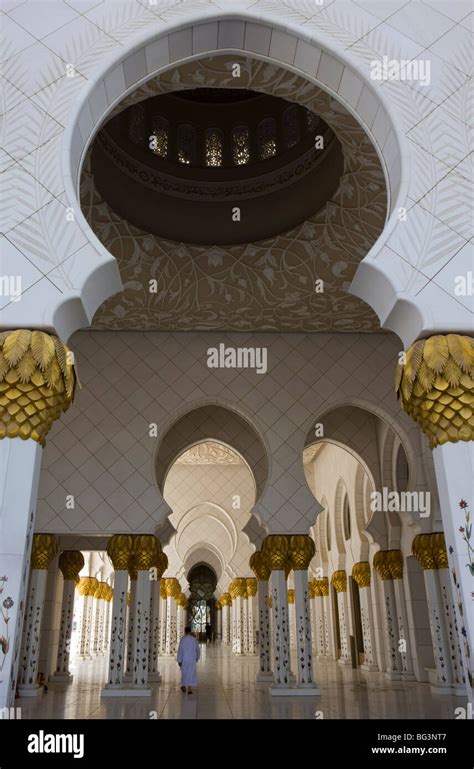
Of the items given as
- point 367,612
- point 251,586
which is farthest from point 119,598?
point 251,586

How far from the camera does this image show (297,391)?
7844 millimetres

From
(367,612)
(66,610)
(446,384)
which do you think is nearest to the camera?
(446,384)

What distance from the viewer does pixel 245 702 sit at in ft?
20.0

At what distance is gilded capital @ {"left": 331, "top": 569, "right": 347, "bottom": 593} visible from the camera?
11836mm

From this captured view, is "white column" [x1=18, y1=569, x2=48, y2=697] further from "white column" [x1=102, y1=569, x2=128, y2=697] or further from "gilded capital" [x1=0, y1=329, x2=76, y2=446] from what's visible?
"gilded capital" [x1=0, y1=329, x2=76, y2=446]

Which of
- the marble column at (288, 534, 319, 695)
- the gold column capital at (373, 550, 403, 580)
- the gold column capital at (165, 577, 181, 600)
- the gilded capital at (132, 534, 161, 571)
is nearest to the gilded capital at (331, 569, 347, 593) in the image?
the gold column capital at (373, 550, 403, 580)

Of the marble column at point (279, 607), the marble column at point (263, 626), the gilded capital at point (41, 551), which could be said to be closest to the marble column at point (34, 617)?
the gilded capital at point (41, 551)

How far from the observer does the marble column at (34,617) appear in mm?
6875

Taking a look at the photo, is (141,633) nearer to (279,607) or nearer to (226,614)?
(279,607)

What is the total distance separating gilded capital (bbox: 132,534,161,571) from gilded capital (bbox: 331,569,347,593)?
5.82 meters

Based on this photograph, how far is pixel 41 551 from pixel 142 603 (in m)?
1.45

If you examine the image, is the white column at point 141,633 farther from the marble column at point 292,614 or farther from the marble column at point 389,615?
the marble column at point 292,614

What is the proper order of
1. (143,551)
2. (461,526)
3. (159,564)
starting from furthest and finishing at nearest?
1. (159,564)
2. (143,551)
3. (461,526)

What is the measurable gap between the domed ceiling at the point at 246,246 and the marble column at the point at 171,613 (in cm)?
901
